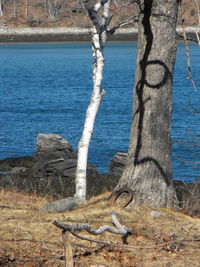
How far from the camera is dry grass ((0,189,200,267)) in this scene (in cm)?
731

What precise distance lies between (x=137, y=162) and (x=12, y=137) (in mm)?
24753

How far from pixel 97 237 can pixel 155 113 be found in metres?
2.61

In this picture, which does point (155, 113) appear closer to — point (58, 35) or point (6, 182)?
point (6, 182)

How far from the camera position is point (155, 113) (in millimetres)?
9969

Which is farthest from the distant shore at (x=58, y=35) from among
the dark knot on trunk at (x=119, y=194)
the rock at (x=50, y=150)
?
the dark knot on trunk at (x=119, y=194)

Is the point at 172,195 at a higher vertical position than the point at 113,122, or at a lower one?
higher

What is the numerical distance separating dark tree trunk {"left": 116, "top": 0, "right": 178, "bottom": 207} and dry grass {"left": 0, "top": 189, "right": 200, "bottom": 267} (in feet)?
1.30

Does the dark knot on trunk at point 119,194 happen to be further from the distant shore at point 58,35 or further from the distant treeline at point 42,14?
the distant shore at point 58,35

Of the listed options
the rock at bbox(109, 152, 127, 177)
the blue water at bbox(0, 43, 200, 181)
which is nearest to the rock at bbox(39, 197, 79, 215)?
the blue water at bbox(0, 43, 200, 181)

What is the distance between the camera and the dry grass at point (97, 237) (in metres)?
7.31

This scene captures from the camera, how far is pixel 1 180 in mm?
15625

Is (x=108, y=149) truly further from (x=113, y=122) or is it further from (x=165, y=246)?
(x=165, y=246)

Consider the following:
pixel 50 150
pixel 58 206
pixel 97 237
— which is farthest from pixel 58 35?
pixel 97 237

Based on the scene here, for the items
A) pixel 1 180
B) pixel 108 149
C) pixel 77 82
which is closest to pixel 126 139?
pixel 108 149
